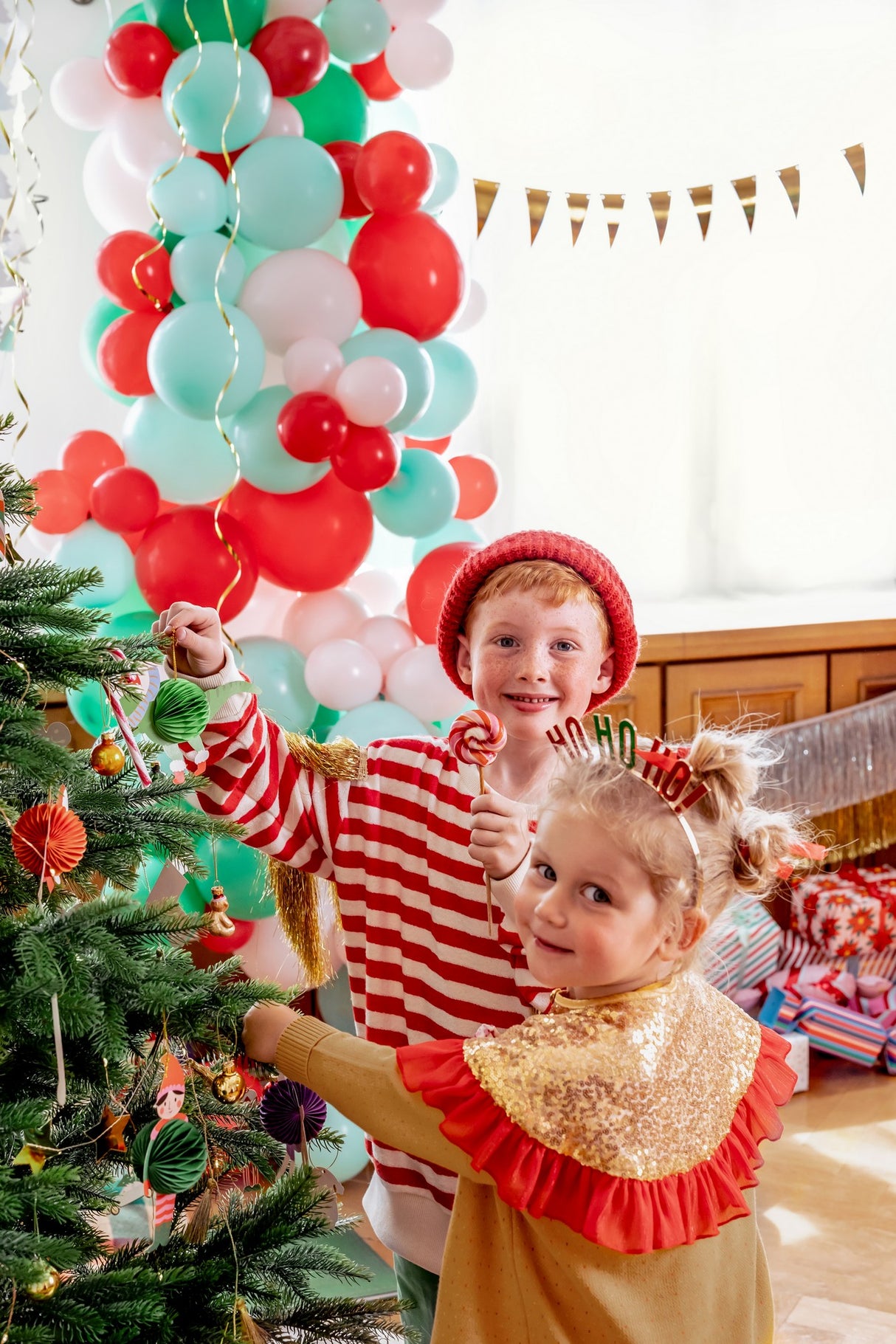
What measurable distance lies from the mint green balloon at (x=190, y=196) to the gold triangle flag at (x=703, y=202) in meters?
1.83

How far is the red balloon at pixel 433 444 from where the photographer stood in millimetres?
2369

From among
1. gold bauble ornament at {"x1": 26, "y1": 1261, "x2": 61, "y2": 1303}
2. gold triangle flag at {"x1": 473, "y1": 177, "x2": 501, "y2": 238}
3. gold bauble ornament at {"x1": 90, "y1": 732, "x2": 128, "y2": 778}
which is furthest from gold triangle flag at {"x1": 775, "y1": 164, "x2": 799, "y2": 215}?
gold bauble ornament at {"x1": 26, "y1": 1261, "x2": 61, "y2": 1303}

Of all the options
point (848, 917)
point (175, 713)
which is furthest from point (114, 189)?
point (848, 917)

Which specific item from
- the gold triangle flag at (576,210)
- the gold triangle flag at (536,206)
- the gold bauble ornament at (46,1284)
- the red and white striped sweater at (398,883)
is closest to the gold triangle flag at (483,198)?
the gold triangle flag at (536,206)

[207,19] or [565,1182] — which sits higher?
[207,19]

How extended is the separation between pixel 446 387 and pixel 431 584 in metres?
0.38

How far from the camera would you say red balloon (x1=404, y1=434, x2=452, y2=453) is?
2369 mm

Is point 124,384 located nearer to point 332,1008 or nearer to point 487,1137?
point 332,1008

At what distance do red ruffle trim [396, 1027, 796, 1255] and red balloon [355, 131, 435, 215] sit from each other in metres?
1.50

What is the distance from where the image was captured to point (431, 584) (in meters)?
2.14

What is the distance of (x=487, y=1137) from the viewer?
0.92 metres

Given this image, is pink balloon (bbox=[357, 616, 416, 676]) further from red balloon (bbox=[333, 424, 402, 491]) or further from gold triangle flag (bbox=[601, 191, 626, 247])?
gold triangle flag (bbox=[601, 191, 626, 247])

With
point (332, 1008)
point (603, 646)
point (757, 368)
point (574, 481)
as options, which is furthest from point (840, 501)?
point (603, 646)

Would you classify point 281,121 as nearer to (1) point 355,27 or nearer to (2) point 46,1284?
(1) point 355,27
